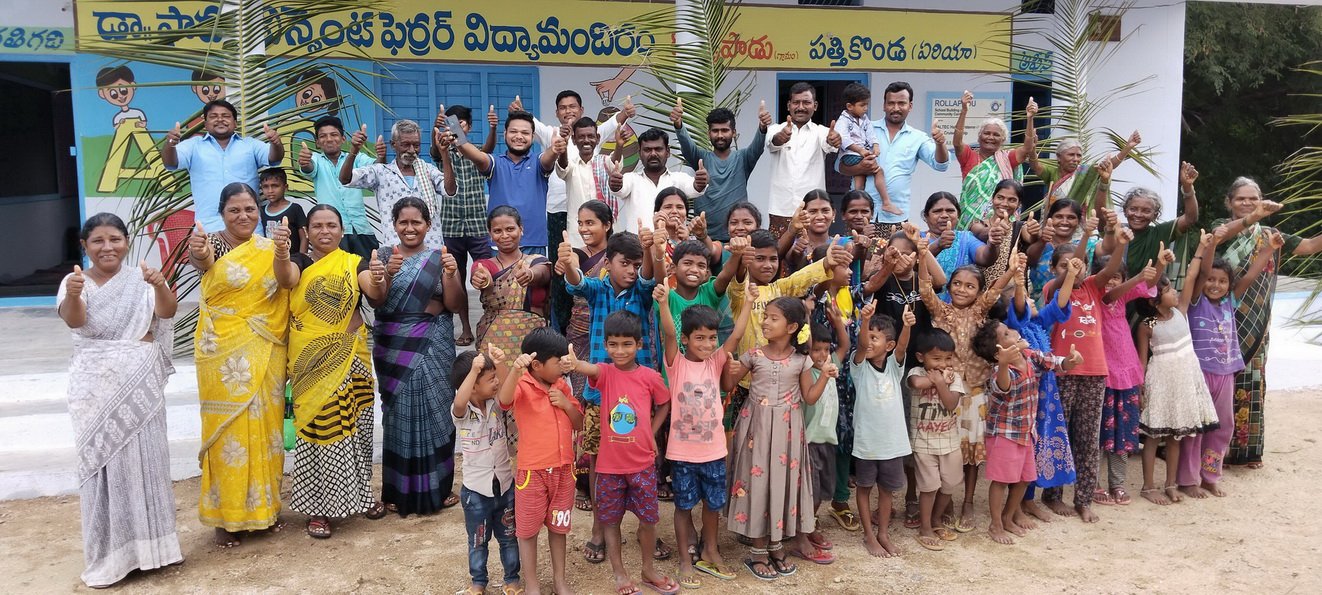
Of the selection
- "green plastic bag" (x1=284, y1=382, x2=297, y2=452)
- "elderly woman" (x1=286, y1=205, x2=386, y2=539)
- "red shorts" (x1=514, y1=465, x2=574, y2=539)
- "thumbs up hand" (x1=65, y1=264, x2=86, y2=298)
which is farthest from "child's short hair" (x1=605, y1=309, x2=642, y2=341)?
"green plastic bag" (x1=284, y1=382, x2=297, y2=452)

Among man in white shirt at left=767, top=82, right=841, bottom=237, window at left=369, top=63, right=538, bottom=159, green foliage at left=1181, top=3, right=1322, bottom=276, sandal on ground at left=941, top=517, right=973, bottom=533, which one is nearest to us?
sandal on ground at left=941, top=517, right=973, bottom=533

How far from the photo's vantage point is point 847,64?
9406 mm

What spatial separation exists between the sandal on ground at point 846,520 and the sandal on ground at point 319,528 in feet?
7.91

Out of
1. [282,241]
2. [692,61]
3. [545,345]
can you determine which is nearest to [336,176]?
[282,241]

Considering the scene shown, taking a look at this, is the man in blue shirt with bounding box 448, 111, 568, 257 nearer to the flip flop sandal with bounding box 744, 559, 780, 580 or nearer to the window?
the flip flop sandal with bounding box 744, 559, 780, 580

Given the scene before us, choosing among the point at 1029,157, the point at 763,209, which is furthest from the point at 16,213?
the point at 1029,157

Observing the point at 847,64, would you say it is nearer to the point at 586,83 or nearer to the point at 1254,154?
the point at 586,83

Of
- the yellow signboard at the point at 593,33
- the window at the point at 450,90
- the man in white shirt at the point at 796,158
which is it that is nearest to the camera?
the man in white shirt at the point at 796,158

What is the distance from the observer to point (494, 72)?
864 centimetres

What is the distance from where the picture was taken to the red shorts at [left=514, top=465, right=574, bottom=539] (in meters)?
3.56

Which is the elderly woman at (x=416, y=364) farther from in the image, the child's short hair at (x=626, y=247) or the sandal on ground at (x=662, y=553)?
the sandal on ground at (x=662, y=553)

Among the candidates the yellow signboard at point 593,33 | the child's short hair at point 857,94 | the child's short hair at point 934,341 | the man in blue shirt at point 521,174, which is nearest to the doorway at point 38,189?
the yellow signboard at point 593,33

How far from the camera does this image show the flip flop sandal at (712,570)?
395cm

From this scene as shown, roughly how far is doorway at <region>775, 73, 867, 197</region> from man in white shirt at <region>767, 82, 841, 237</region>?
32 cm
